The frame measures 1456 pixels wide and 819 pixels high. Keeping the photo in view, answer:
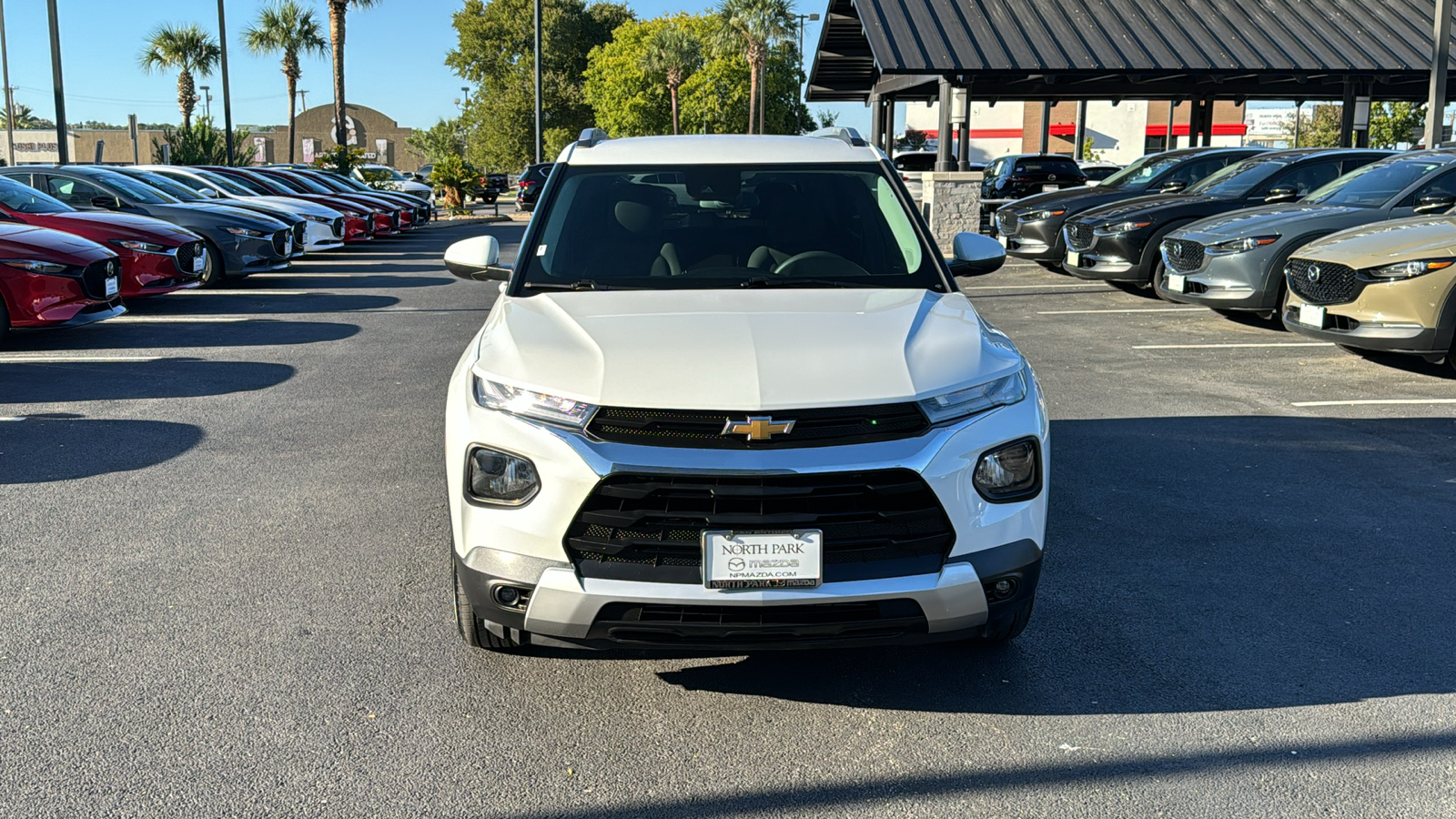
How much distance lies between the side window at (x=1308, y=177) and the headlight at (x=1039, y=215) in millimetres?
2768

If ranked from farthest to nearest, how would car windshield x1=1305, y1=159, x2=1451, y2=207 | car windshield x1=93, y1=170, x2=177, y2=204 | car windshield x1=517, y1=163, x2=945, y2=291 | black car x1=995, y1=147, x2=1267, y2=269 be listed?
black car x1=995, y1=147, x2=1267, y2=269 < car windshield x1=93, y1=170, x2=177, y2=204 < car windshield x1=1305, y1=159, x2=1451, y2=207 < car windshield x1=517, y1=163, x2=945, y2=291

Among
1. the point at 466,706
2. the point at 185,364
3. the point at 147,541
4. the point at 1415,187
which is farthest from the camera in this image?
the point at 1415,187

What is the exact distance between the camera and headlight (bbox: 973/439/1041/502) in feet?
11.2

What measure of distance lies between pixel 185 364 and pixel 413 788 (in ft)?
25.1

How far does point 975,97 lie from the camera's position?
26.9 meters

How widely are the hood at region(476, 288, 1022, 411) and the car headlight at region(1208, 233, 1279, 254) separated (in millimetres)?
7710

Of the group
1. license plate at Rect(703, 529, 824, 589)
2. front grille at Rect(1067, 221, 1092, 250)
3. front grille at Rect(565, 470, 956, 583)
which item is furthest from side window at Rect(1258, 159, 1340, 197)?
license plate at Rect(703, 529, 824, 589)

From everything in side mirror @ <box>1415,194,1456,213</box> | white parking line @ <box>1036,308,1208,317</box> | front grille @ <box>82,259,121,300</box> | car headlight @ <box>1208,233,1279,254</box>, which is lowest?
white parking line @ <box>1036,308,1208,317</box>

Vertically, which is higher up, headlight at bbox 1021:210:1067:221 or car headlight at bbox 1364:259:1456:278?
headlight at bbox 1021:210:1067:221

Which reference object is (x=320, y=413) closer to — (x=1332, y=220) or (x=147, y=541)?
(x=147, y=541)

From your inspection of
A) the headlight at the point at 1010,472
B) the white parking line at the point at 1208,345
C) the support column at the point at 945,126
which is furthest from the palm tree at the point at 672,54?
the headlight at the point at 1010,472

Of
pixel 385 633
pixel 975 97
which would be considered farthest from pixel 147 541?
pixel 975 97

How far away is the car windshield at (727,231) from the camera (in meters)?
4.64

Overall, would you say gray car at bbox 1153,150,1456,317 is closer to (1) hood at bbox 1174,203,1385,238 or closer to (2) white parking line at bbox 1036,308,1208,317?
(1) hood at bbox 1174,203,1385,238
